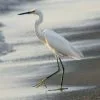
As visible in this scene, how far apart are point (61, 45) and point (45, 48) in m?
4.06

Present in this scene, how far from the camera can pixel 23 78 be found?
10820 mm

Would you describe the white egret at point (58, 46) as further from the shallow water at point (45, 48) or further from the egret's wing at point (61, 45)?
the shallow water at point (45, 48)

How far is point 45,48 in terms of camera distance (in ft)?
45.6

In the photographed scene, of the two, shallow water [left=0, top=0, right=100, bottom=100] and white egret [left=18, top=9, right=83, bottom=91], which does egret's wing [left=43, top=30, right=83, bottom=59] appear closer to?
white egret [left=18, top=9, right=83, bottom=91]

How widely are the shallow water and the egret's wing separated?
0.54 m

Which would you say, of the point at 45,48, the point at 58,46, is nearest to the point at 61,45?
the point at 58,46

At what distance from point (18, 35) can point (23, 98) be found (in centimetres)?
764

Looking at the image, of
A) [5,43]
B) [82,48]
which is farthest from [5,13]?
[82,48]

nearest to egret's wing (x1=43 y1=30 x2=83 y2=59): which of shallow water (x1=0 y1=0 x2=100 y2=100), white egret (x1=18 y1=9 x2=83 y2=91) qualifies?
white egret (x1=18 y1=9 x2=83 y2=91)

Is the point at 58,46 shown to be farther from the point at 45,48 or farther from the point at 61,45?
the point at 45,48

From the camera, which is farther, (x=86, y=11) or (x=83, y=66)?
(x=86, y=11)

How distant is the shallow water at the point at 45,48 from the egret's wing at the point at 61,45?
0.54 m

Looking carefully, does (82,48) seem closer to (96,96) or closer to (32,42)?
(32,42)

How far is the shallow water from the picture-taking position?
9.95m
